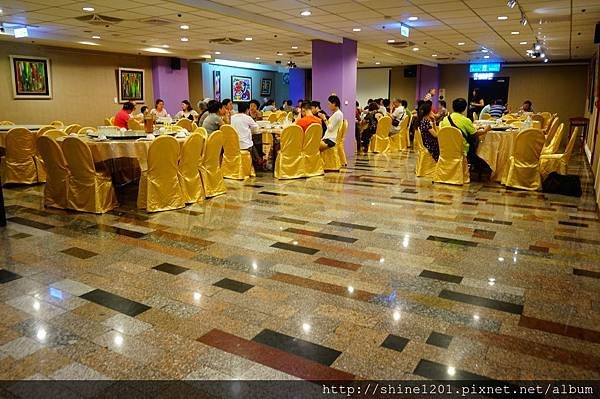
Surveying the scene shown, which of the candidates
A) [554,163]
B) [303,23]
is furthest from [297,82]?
[554,163]

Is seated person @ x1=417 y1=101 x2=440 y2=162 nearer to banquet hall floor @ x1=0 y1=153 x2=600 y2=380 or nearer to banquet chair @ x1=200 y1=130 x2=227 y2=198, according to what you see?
banquet hall floor @ x1=0 y1=153 x2=600 y2=380

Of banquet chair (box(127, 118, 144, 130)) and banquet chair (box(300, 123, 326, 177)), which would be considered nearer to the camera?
banquet chair (box(300, 123, 326, 177))

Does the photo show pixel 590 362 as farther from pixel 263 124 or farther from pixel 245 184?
pixel 263 124

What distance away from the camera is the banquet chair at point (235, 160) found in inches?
294

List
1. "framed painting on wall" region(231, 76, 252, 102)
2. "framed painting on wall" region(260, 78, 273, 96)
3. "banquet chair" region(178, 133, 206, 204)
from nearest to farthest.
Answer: "banquet chair" region(178, 133, 206, 204), "framed painting on wall" region(231, 76, 252, 102), "framed painting on wall" region(260, 78, 273, 96)

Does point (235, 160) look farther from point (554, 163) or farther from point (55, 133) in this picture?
point (554, 163)

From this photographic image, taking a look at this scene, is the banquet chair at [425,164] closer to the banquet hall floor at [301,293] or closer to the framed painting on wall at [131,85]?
the banquet hall floor at [301,293]

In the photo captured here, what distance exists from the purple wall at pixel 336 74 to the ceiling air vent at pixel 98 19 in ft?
14.5

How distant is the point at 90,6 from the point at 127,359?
681cm

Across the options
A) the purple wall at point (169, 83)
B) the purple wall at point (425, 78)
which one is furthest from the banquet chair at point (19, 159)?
the purple wall at point (425, 78)

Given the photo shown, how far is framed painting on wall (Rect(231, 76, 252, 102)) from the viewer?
20.7 metres

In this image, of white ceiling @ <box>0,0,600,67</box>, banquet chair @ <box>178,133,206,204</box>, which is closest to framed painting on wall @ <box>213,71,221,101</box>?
white ceiling @ <box>0,0,600,67</box>

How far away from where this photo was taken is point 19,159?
7.00 m

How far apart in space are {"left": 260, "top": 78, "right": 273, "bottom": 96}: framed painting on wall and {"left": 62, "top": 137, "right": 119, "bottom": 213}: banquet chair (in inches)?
700
